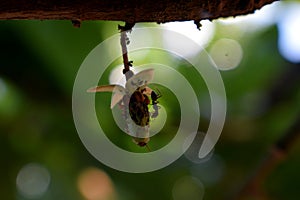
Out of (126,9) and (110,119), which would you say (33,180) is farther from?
(126,9)

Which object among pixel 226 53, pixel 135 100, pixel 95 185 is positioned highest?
pixel 226 53

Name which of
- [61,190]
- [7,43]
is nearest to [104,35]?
[7,43]

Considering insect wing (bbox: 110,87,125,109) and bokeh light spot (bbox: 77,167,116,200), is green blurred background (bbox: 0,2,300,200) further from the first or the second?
insect wing (bbox: 110,87,125,109)

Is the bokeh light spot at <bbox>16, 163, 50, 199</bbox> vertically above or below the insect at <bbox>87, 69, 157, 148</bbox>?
above

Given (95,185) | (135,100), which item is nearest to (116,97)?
(135,100)

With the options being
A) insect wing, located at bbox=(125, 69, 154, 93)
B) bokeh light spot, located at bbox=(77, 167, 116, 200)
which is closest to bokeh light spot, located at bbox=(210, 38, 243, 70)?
bokeh light spot, located at bbox=(77, 167, 116, 200)

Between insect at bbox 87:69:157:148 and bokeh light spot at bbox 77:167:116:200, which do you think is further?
bokeh light spot at bbox 77:167:116:200

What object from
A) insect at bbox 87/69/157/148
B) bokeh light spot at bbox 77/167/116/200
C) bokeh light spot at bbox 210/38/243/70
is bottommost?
insect at bbox 87/69/157/148

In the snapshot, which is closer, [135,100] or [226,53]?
[135,100]
